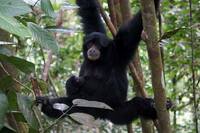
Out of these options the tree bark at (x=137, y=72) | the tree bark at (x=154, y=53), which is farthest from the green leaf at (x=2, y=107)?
the tree bark at (x=137, y=72)

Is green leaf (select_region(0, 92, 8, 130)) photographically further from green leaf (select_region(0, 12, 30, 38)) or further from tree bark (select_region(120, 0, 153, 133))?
tree bark (select_region(120, 0, 153, 133))

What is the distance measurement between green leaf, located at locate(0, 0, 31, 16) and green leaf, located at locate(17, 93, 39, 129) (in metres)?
0.37

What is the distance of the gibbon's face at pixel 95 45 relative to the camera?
4.17m

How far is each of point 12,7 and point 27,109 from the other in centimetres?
44

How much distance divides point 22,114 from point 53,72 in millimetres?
5193

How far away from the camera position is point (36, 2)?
1.94m

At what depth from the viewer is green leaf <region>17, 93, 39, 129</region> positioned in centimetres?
160

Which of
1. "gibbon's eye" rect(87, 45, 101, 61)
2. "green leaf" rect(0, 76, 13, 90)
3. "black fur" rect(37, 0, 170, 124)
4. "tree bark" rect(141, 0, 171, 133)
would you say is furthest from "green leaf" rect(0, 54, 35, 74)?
"gibbon's eye" rect(87, 45, 101, 61)

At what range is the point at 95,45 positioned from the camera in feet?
13.8

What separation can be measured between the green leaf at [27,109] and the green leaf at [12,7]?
369mm

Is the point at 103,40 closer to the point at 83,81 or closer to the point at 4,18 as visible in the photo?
the point at 83,81

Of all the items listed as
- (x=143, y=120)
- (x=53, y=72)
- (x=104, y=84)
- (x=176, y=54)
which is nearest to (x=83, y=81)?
(x=104, y=84)

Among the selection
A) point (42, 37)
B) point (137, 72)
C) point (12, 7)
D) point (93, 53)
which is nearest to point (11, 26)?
point (12, 7)

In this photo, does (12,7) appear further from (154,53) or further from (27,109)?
(154,53)
